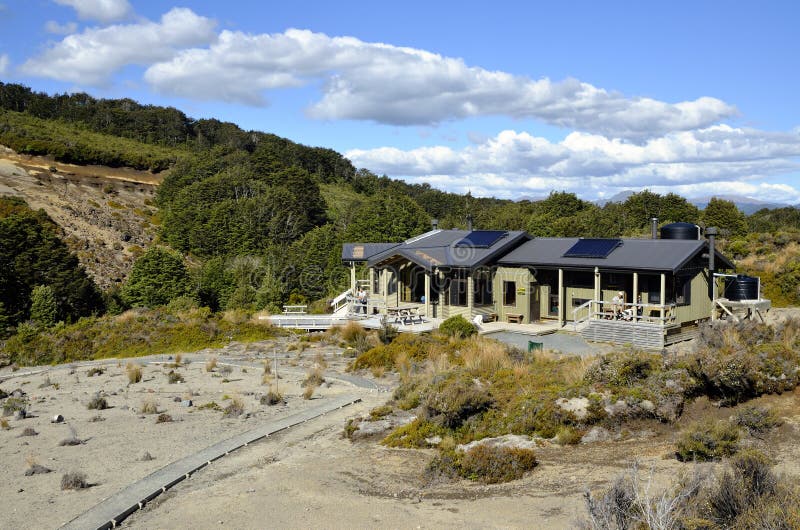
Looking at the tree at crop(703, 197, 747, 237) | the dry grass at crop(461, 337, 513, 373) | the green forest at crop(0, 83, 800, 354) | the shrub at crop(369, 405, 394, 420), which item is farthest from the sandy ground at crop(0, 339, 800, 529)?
the tree at crop(703, 197, 747, 237)

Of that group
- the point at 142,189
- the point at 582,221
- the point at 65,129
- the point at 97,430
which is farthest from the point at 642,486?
the point at 65,129

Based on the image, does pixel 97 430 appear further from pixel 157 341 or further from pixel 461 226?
pixel 461 226

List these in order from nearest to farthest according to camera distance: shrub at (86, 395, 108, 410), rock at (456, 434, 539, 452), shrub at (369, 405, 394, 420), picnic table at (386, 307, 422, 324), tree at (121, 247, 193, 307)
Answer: rock at (456, 434, 539, 452), shrub at (369, 405, 394, 420), shrub at (86, 395, 108, 410), picnic table at (386, 307, 422, 324), tree at (121, 247, 193, 307)

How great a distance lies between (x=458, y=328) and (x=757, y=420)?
1482cm

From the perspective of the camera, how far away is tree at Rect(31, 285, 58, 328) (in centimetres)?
4081

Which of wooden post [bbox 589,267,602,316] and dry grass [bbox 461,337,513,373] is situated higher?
wooden post [bbox 589,267,602,316]

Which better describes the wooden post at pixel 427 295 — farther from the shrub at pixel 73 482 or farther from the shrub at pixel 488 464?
the shrub at pixel 73 482

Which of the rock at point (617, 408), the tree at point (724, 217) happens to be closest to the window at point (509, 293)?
the rock at point (617, 408)

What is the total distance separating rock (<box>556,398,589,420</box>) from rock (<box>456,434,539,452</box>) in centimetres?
123

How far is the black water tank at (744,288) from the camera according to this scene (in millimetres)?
25672

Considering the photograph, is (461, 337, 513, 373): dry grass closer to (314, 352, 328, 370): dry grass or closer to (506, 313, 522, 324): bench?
(506, 313, 522, 324): bench

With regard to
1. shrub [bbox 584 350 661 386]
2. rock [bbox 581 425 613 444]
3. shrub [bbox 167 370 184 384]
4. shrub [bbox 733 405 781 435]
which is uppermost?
shrub [bbox 584 350 661 386]

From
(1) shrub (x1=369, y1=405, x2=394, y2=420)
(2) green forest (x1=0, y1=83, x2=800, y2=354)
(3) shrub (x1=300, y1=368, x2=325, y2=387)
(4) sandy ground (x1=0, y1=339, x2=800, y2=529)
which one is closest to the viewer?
(4) sandy ground (x1=0, y1=339, x2=800, y2=529)

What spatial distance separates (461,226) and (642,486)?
72740 mm
